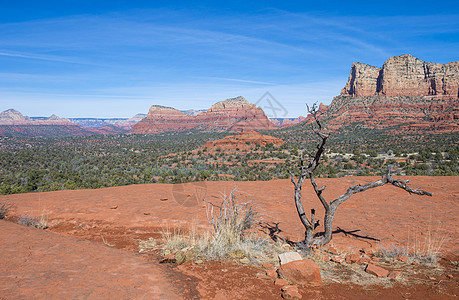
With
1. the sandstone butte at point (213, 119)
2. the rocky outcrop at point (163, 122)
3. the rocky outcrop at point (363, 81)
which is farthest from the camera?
the rocky outcrop at point (163, 122)

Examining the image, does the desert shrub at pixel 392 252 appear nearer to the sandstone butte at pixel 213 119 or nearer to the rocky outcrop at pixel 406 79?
the sandstone butte at pixel 213 119

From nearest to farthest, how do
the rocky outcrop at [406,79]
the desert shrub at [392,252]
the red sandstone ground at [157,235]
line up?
the red sandstone ground at [157,235], the desert shrub at [392,252], the rocky outcrop at [406,79]

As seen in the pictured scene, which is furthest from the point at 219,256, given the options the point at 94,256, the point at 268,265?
the point at 94,256

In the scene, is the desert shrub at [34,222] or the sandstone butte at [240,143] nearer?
the desert shrub at [34,222]

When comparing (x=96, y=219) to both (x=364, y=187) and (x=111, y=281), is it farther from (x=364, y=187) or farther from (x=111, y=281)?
(x=364, y=187)

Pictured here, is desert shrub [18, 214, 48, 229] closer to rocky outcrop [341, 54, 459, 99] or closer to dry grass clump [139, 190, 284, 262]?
dry grass clump [139, 190, 284, 262]

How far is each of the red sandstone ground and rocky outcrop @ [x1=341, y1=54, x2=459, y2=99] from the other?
334 feet

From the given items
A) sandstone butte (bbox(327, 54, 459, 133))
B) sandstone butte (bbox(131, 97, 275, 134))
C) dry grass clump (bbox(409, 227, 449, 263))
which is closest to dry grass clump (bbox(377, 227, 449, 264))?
dry grass clump (bbox(409, 227, 449, 263))

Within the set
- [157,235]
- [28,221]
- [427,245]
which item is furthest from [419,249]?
[28,221]

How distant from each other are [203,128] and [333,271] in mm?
131216

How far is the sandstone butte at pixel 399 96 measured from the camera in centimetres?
7575

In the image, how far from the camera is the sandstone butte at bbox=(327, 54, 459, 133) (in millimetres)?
75750

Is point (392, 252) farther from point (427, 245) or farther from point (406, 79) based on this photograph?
point (406, 79)

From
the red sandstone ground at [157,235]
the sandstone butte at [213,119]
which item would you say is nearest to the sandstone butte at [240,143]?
the red sandstone ground at [157,235]
